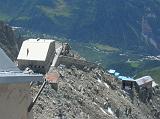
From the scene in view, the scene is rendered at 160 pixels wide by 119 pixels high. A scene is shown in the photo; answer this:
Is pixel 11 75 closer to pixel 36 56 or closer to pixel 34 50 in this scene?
pixel 36 56

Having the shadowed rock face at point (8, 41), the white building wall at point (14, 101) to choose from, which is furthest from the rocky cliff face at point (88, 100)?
the white building wall at point (14, 101)

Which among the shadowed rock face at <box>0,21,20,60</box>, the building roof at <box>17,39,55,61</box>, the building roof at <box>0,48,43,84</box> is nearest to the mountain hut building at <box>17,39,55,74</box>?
the building roof at <box>17,39,55,61</box>

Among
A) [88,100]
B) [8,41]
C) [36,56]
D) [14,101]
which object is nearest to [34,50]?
[36,56]

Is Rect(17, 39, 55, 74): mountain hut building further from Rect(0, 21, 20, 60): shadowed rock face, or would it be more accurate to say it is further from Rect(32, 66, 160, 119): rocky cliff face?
Rect(0, 21, 20, 60): shadowed rock face

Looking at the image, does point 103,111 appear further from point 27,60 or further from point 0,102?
point 0,102

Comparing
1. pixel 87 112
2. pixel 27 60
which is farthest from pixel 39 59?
pixel 87 112

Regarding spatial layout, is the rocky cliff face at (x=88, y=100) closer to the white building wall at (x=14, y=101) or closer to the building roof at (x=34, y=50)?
the building roof at (x=34, y=50)
